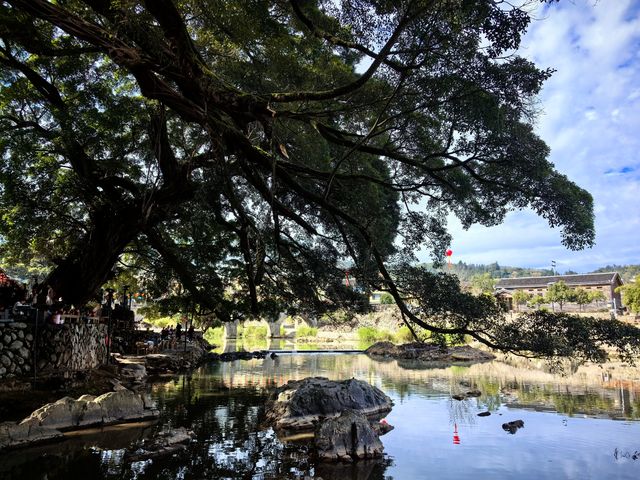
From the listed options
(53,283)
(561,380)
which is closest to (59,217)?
(53,283)

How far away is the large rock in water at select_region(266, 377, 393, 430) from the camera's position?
32.1 ft

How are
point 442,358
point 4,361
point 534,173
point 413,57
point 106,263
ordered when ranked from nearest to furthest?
point 413,57, point 534,173, point 4,361, point 106,263, point 442,358

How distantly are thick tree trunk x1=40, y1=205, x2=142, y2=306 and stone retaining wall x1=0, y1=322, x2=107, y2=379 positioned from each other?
85 cm

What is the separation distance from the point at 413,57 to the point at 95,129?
7134 mm

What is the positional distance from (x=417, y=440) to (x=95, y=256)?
7877 millimetres

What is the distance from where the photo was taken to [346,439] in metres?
7.61

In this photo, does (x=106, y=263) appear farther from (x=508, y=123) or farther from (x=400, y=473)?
(x=508, y=123)

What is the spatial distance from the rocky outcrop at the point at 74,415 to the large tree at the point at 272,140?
2.72m

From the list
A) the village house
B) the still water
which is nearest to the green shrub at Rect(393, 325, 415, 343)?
the village house

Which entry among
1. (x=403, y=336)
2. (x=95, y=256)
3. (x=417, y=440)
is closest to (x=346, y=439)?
(x=417, y=440)

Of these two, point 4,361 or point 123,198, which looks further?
point 123,198

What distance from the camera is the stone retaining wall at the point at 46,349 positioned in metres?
8.96

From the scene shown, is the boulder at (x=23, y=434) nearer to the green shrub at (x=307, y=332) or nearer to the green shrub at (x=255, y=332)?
the green shrub at (x=307, y=332)

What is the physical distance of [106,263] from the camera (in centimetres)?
1069
